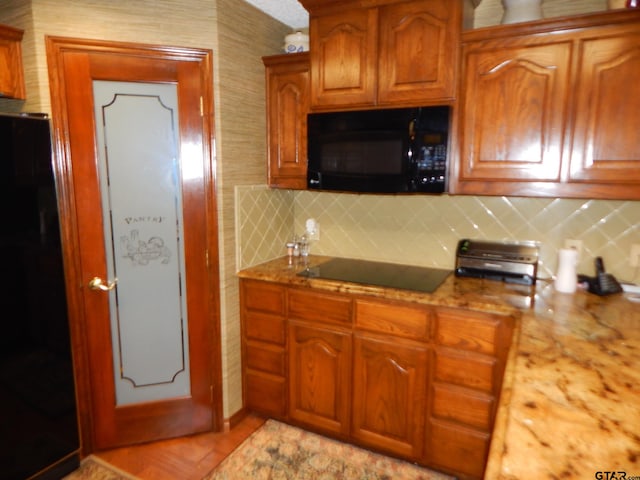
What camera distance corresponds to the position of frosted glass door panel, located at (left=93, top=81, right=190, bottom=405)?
6.54ft

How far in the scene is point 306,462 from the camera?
2.08 meters

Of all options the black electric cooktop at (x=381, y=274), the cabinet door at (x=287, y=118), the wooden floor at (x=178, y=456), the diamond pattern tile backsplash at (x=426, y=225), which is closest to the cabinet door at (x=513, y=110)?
the diamond pattern tile backsplash at (x=426, y=225)

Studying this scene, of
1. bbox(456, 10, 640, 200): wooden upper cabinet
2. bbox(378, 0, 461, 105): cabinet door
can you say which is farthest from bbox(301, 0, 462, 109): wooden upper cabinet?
bbox(456, 10, 640, 200): wooden upper cabinet

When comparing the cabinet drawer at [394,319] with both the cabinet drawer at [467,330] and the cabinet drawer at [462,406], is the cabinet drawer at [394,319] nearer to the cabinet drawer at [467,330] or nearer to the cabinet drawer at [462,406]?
the cabinet drawer at [467,330]

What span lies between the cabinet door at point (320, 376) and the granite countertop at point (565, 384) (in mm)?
431

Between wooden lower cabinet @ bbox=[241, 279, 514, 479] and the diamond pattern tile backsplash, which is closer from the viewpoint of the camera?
wooden lower cabinet @ bbox=[241, 279, 514, 479]

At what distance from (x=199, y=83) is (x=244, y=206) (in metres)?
0.69

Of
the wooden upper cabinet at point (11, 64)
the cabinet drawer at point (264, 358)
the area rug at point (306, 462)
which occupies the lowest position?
the area rug at point (306, 462)

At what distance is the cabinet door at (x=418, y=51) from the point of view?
1850mm

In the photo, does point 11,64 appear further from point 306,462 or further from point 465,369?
point 465,369

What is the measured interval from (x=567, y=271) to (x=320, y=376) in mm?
1348

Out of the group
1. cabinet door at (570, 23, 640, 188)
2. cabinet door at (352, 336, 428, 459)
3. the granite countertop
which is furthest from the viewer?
cabinet door at (352, 336, 428, 459)

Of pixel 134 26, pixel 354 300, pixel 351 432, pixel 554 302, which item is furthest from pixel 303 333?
pixel 134 26

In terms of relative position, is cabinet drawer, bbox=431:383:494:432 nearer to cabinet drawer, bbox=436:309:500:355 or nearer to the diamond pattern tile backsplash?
cabinet drawer, bbox=436:309:500:355
